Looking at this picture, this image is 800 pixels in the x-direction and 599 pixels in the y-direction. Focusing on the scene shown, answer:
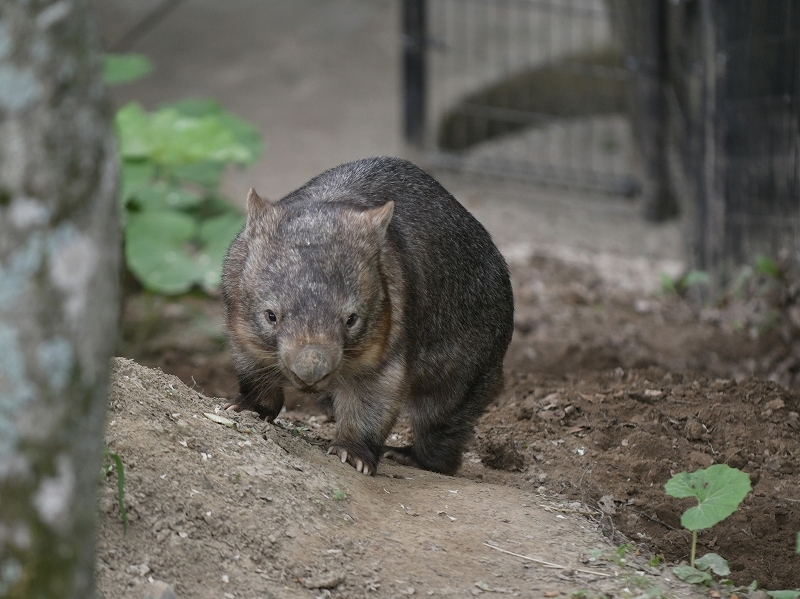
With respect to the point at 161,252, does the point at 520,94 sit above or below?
above

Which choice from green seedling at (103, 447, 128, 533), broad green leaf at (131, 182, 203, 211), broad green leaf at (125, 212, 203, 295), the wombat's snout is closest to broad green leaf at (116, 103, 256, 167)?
broad green leaf at (131, 182, 203, 211)

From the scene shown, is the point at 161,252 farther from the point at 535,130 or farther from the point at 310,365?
the point at 535,130

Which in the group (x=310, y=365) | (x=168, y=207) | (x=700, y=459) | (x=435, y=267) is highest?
(x=435, y=267)

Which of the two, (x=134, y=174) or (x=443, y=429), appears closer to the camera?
(x=443, y=429)

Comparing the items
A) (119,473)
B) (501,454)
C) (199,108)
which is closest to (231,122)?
(199,108)

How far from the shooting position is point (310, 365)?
129 inches

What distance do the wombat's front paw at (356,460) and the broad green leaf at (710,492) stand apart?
0.99 metres

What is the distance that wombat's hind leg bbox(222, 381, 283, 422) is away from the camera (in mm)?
3922

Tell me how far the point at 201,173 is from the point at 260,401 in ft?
13.9

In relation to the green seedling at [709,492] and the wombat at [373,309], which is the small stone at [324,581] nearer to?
the wombat at [373,309]

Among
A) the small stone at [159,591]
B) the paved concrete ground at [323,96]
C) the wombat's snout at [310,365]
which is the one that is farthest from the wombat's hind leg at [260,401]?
the paved concrete ground at [323,96]

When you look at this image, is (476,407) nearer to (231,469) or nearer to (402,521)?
(402,521)

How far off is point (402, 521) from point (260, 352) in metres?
0.77

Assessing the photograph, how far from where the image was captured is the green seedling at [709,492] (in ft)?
10.8
